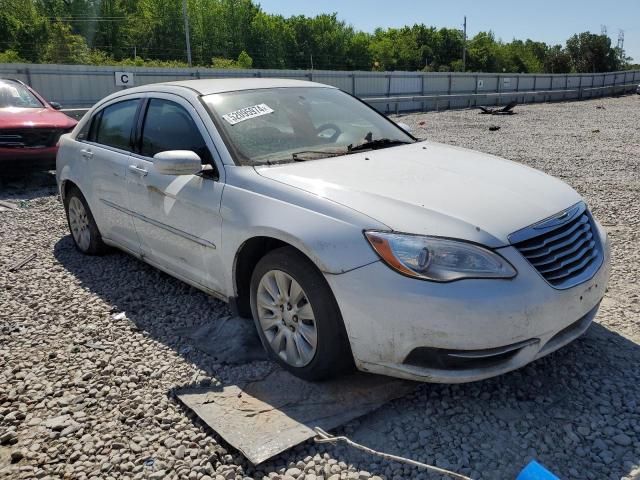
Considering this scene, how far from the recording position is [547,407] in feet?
9.11

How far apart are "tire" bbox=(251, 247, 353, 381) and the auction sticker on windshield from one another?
1101 mm

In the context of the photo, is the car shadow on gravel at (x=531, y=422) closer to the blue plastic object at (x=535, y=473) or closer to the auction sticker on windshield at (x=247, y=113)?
the blue plastic object at (x=535, y=473)

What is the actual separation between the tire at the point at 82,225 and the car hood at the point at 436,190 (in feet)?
8.43

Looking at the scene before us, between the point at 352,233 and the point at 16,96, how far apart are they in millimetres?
9189

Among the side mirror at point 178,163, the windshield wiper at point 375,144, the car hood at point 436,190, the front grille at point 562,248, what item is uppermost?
the windshield wiper at point 375,144

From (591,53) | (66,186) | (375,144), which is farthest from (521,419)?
(591,53)

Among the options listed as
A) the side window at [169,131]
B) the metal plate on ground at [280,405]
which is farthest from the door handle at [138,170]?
the metal plate on ground at [280,405]

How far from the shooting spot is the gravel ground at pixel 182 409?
97.3 inches

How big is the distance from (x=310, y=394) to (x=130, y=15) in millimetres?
94350

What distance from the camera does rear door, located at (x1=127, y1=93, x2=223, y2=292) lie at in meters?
3.48

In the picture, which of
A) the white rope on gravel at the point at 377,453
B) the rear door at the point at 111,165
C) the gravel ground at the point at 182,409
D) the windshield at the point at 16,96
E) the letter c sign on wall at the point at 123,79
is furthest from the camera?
the letter c sign on wall at the point at 123,79

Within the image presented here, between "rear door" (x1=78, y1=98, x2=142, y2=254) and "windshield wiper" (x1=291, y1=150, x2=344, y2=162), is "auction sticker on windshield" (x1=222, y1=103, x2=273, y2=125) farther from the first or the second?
"rear door" (x1=78, y1=98, x2=142, y2=254)

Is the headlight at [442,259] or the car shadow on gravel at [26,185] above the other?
the headlight at [442,259]

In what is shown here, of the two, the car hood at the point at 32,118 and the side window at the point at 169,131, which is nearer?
the side window at the point at 169,131
